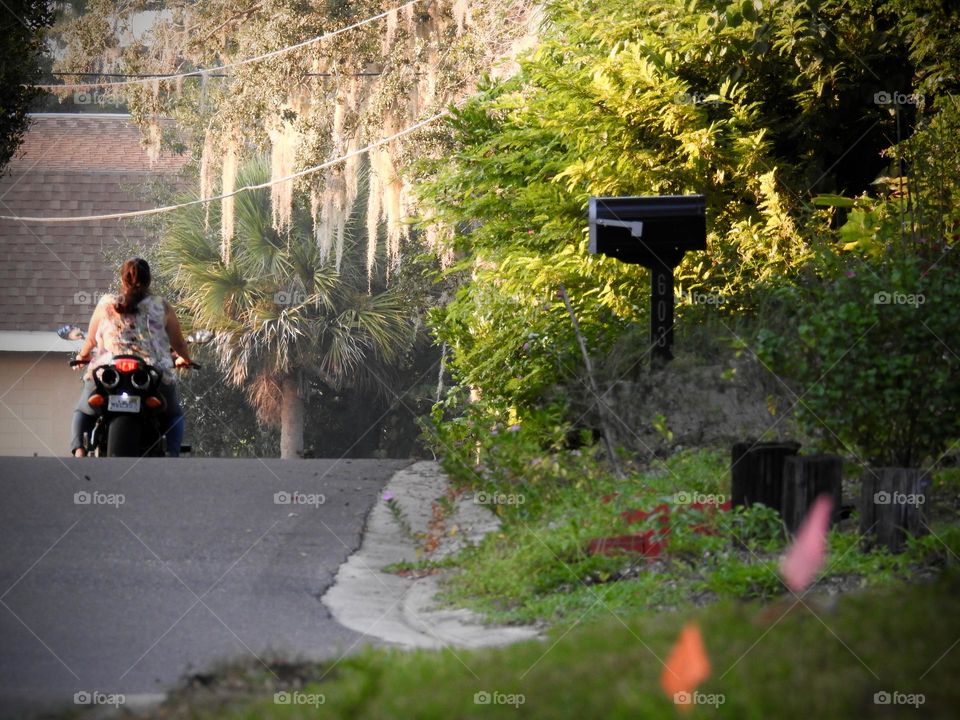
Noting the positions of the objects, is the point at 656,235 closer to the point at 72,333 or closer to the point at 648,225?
the point at 648,225

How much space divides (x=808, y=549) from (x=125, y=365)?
5.90 meters

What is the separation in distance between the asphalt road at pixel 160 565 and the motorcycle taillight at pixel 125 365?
77 centimetres

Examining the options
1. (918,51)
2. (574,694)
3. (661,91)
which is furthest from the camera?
(918,51)

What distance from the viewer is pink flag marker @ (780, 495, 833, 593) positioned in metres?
7.20

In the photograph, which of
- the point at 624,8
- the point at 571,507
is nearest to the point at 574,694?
the point at 571,507

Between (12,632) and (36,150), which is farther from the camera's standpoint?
(36,150)

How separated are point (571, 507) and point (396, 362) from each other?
2304 centimetres

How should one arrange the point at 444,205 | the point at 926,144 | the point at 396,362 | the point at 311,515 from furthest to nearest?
the point at 396,362 < the point at 444,205 < the point at 926,144 < the point at 311,515

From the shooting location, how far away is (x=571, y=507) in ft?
30.0

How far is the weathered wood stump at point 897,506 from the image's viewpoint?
25.3 feet

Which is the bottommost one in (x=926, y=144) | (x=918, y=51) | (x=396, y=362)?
(x=396, y=362)

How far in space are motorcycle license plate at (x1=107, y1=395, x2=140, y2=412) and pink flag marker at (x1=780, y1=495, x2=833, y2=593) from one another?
18.6 feet

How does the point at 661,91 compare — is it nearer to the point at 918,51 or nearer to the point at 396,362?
the point at 918,51

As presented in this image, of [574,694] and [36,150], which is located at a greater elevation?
[36,150]
